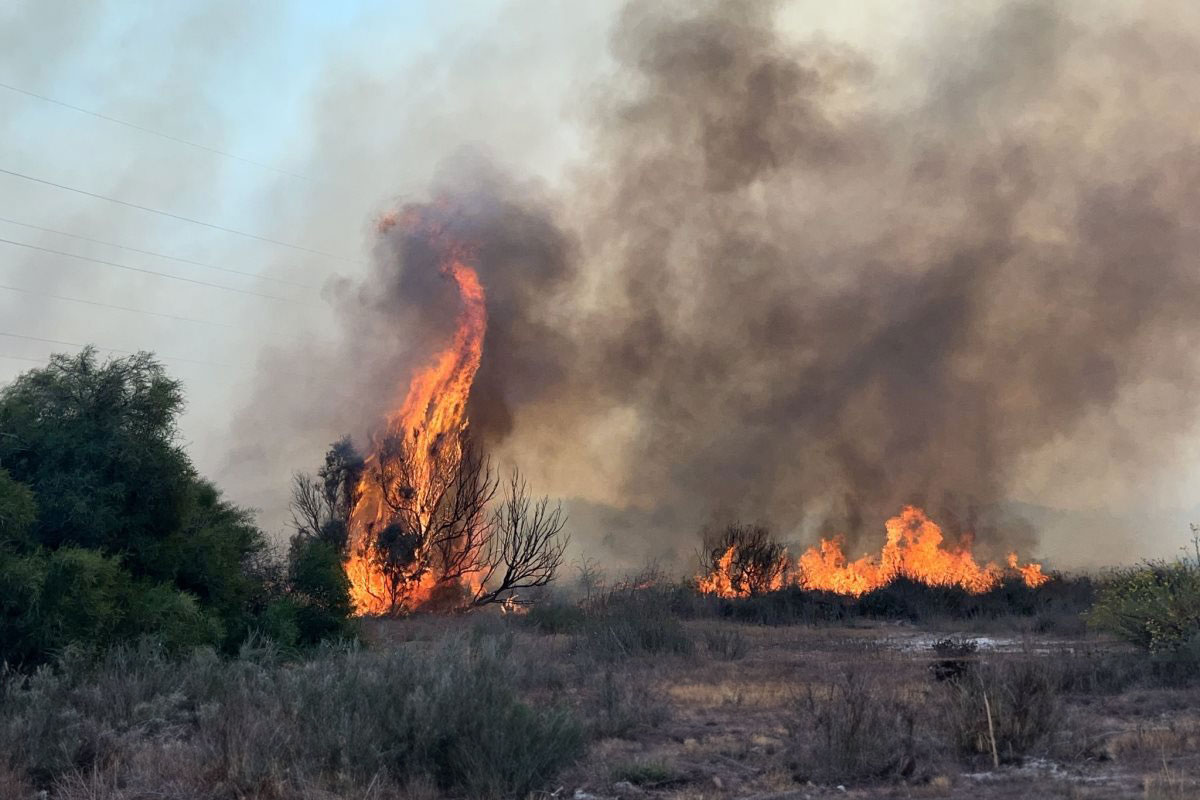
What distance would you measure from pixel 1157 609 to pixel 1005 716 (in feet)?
28.0

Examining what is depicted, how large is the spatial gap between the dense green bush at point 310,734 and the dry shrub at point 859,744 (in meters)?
2.23

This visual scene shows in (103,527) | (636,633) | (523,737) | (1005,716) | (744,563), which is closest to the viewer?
(523,737)

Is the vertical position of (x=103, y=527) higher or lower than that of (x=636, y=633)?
higher

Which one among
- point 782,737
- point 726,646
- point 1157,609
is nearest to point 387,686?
point 782,737

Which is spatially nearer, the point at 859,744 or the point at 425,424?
the point at 859,744

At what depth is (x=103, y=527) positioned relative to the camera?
12.9 meters

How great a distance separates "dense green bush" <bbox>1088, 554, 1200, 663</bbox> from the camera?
50.0 feet

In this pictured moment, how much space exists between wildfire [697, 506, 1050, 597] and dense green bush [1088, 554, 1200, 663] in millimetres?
18555

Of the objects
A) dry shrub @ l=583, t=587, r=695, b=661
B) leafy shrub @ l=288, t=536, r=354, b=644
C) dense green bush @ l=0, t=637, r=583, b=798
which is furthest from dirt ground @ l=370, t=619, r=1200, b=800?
leafy shrub @ l=288, t=536, r=354, b=644

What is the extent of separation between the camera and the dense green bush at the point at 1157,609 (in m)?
15.2

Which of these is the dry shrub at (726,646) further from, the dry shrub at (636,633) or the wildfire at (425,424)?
the wildfire at (425,424)

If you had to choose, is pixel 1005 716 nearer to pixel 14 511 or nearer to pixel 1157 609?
pixel 1157 609

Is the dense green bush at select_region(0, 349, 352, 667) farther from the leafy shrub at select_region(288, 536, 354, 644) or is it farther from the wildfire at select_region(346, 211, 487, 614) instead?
the wildfire at select_region(346, 211, 487, 614)

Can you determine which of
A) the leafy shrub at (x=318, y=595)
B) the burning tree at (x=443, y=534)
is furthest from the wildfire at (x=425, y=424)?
the leafy shrub at (x=318, y=595)
